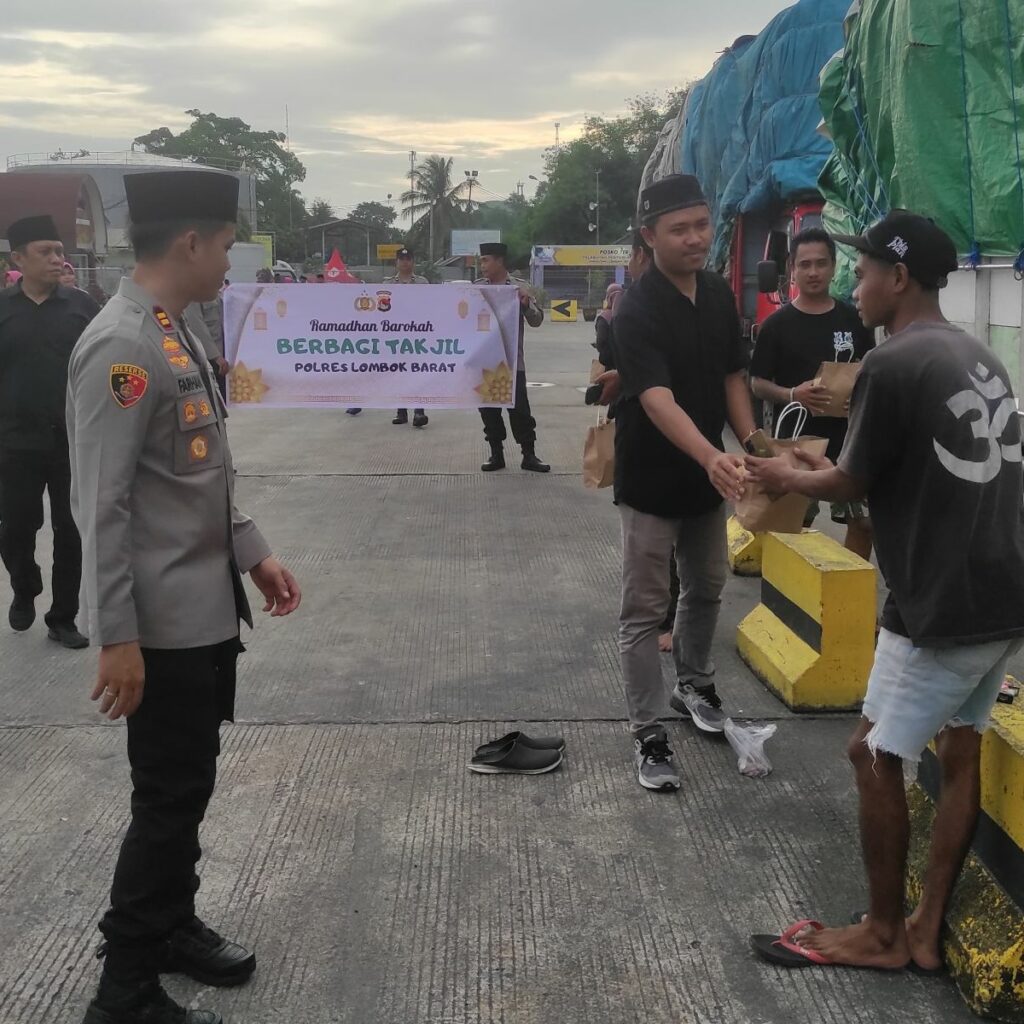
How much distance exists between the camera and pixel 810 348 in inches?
195

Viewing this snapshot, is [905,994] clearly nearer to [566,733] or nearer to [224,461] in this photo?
[566,733]

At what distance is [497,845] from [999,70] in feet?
13.1

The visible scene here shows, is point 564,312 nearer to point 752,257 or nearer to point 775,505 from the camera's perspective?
point 752,257

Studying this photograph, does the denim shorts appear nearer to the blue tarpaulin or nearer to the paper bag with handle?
the paper bag with handle

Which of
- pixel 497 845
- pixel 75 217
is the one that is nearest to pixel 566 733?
pixel 497 845

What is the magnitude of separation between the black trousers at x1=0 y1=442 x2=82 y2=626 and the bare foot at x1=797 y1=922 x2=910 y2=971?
3905 mm

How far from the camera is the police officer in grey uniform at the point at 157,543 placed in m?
2.26

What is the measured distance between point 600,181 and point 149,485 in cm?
8198

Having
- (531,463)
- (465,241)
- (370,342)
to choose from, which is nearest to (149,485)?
(531,463)

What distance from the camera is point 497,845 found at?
11.1 feet

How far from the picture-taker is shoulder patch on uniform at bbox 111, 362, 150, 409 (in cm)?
224

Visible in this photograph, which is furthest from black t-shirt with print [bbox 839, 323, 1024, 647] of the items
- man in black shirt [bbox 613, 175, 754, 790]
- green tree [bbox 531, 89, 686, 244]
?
green tree [bbox 531, 89, 686, 244]

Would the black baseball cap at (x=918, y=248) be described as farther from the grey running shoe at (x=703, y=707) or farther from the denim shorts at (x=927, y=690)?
the grey running shoe at (x=703, y=707)

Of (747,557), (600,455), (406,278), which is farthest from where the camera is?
(406,278)
